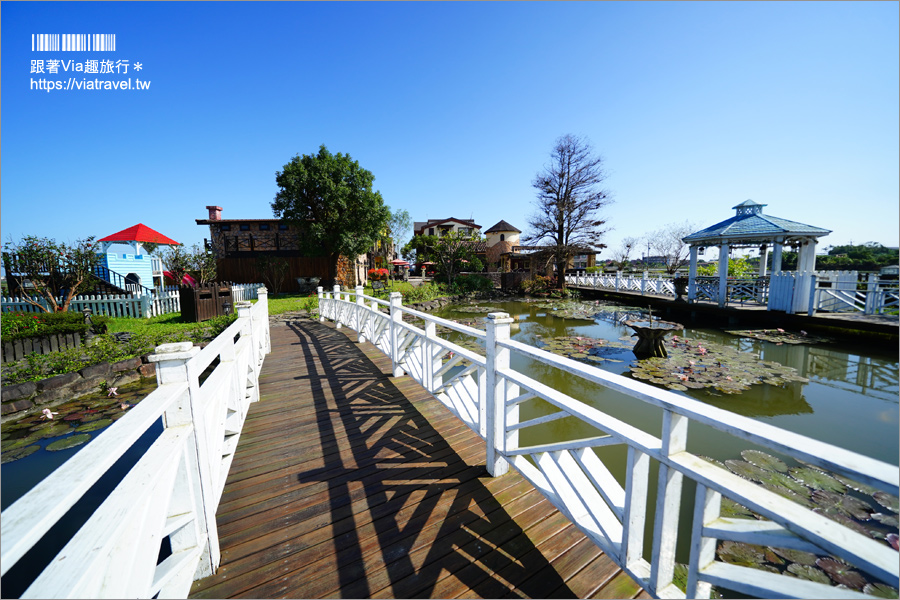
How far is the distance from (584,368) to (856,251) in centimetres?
5394

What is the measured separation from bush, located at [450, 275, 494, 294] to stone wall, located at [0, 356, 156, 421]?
17.3 metres

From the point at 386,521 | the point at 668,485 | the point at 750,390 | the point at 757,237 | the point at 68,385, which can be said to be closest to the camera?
the point at 668,485

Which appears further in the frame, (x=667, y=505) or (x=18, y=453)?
(x=18, y=453)

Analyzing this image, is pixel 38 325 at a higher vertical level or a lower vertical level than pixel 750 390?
higher

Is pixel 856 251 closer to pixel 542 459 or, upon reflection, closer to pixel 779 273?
pixel 779 273

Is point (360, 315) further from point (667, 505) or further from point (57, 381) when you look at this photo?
point (667, 505)

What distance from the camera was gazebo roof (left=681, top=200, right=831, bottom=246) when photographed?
11914mm

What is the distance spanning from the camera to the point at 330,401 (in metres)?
4.27

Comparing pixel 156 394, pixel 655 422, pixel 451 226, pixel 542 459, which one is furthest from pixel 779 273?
pixel 451 226

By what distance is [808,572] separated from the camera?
2.57m

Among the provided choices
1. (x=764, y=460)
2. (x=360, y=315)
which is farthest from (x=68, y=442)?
(x=764, y=460)

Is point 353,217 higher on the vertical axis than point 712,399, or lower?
higher

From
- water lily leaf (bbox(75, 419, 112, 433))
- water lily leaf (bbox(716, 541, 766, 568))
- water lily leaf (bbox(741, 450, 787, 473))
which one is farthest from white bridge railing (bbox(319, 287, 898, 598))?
water lily leaf (bbox(75, 419, 112, 433))

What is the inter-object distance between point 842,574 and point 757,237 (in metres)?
13.6
